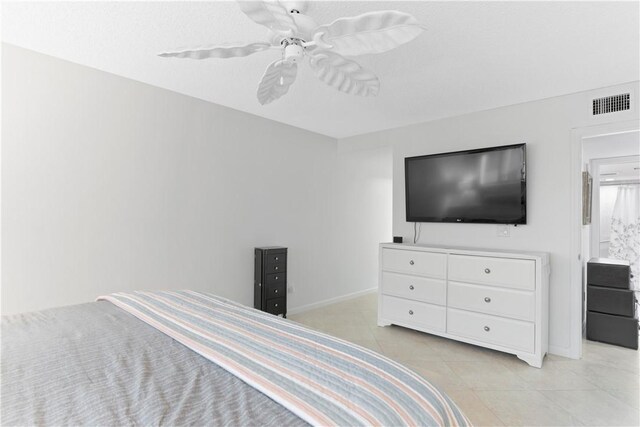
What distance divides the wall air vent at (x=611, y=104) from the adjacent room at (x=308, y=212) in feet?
0.03

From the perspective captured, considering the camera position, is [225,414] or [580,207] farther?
[580,207]

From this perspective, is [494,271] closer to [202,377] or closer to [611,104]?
[611,104]

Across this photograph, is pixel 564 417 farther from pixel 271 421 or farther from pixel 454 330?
pixel 271 421

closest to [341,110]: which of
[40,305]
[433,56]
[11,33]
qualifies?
[433,56]

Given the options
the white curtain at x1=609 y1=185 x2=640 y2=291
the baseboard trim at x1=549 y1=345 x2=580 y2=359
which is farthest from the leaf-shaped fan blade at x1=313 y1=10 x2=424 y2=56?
the white curtain at x1=609 y1=185 x2=640 y2=291

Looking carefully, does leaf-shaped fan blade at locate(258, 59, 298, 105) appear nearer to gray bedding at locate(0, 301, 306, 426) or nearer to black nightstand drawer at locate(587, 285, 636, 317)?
gray bedding at locate(0, 301, 306, 426)

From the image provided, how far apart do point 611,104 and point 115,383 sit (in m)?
3.93

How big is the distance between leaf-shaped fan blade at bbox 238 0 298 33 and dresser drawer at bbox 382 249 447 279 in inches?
106

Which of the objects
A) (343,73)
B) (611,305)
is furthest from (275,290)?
(611,305)

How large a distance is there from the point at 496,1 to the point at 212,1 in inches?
60.2

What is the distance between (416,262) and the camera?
11.8 ft

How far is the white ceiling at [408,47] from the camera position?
1.90 metres

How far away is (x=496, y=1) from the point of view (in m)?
1.80

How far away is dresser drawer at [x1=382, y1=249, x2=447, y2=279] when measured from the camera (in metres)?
3.43
